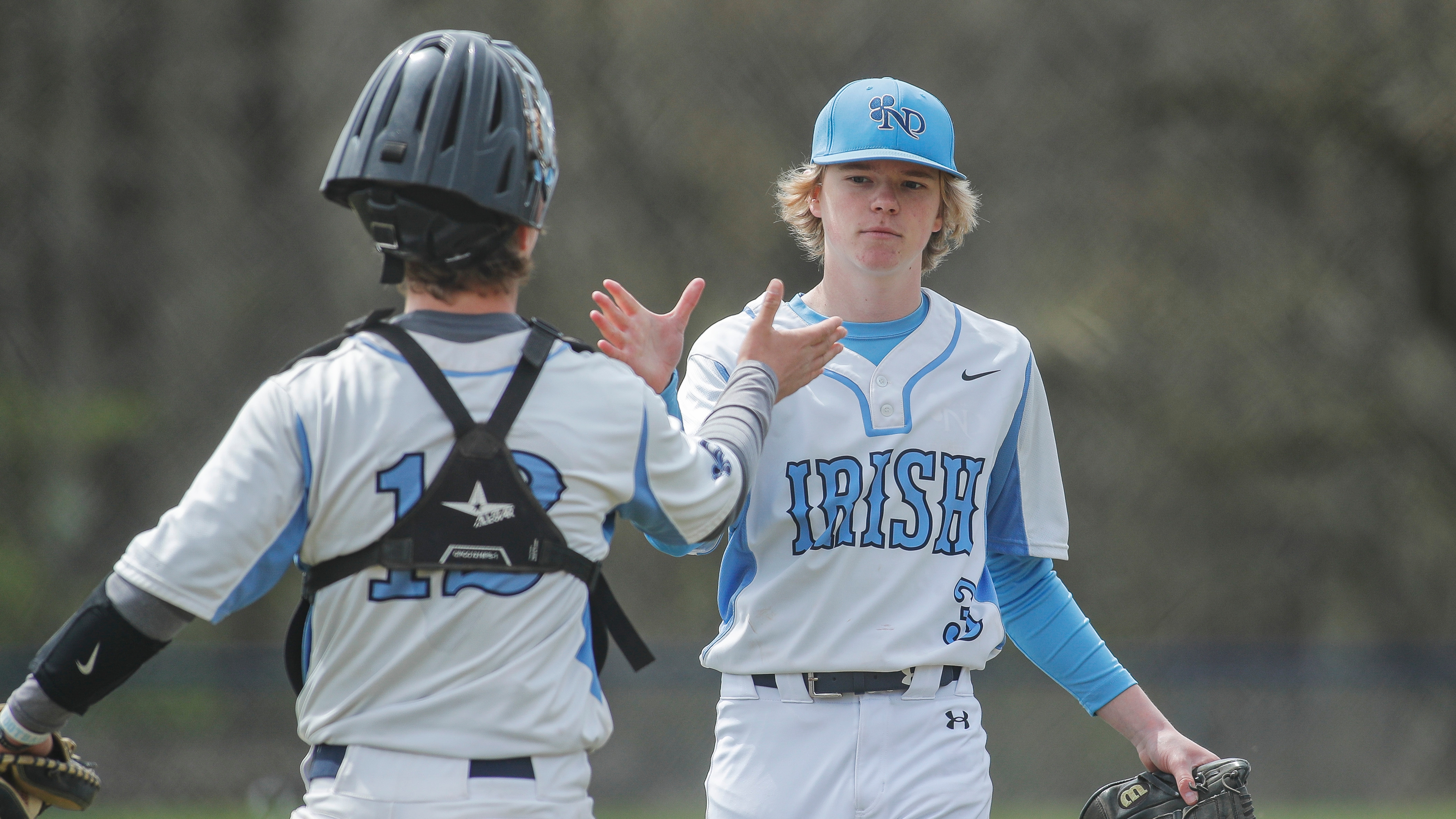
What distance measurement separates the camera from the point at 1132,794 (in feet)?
8.76

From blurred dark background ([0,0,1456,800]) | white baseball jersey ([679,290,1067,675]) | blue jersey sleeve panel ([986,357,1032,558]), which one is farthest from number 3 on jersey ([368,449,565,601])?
blurred dark background ([0,0,1456,800])

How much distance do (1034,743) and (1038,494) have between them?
16.9 feet

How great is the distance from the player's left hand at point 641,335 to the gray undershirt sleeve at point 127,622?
0.89 meters

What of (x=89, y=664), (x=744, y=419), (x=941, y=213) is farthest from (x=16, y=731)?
(x=941, y=213)

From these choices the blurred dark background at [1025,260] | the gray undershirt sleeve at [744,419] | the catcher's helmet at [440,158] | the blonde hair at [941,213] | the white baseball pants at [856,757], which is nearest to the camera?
the catcher's helmet at [440,158]

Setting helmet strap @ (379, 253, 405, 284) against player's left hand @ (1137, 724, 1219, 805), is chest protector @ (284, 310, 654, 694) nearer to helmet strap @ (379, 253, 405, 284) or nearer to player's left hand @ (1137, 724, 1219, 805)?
helmet strap @ (379, 253, 405, 284)

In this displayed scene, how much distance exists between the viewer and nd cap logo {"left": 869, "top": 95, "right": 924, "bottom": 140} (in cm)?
267

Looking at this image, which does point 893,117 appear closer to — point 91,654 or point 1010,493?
point 1010,493

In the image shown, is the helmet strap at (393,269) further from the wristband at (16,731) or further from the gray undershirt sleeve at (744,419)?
the wristband at (16,731)

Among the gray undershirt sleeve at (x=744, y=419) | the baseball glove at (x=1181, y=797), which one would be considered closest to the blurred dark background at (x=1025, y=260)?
the baseball glove at (x=1181, y=797)

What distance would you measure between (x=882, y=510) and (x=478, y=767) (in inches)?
43.1

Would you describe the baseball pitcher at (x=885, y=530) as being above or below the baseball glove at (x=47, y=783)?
above

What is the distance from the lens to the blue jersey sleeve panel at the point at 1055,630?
2.71m

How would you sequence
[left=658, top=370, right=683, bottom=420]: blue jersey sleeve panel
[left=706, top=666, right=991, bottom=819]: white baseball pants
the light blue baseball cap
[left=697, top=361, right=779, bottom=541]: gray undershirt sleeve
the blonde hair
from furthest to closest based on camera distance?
the blonde hair
the light blue baseball cap
[left=706, top=666, right=991, bottom=819]: white baseball pants
[left=658, top=370, right=683, bottom=420]: blue jersey sleeve panel
[left=697, top=361, right=779, bottom=541]: gray undershirt sleeve
